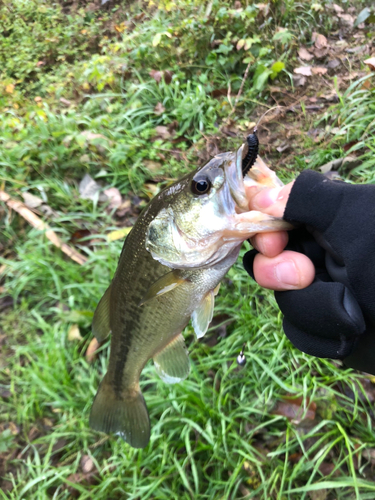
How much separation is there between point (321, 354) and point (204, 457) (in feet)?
4.71

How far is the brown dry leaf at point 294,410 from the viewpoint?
2045 millimetres

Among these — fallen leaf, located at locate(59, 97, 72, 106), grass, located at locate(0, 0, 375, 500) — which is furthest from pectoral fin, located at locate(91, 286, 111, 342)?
fallen leaf, located at locate(59, 97, 72, 106)

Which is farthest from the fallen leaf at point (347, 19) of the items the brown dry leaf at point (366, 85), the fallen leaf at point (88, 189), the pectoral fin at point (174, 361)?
the pectoral fin at point (174, 361)

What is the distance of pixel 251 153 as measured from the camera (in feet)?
4.00

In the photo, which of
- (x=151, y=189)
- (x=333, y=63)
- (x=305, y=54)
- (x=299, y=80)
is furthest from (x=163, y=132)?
(x=333, y=63)

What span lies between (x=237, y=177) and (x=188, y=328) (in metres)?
1.66

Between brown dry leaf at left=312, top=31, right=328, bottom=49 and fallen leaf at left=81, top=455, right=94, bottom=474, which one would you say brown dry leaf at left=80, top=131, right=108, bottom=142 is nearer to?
brown dry leaf at left=312, top=31, right=328, bottom=49

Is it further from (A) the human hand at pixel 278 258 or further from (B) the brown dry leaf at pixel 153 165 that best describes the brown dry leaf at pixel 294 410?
(B) the brown dry leaf at pixel 153 165

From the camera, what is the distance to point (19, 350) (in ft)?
9.48

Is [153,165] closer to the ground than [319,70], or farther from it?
closer to the ground

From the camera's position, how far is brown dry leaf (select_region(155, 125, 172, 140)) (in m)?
3.82

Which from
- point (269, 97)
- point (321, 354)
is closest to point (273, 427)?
point (321, 354)

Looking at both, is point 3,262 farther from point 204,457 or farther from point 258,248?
point 258,248

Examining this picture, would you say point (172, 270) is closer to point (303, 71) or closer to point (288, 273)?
point (288, 273)
